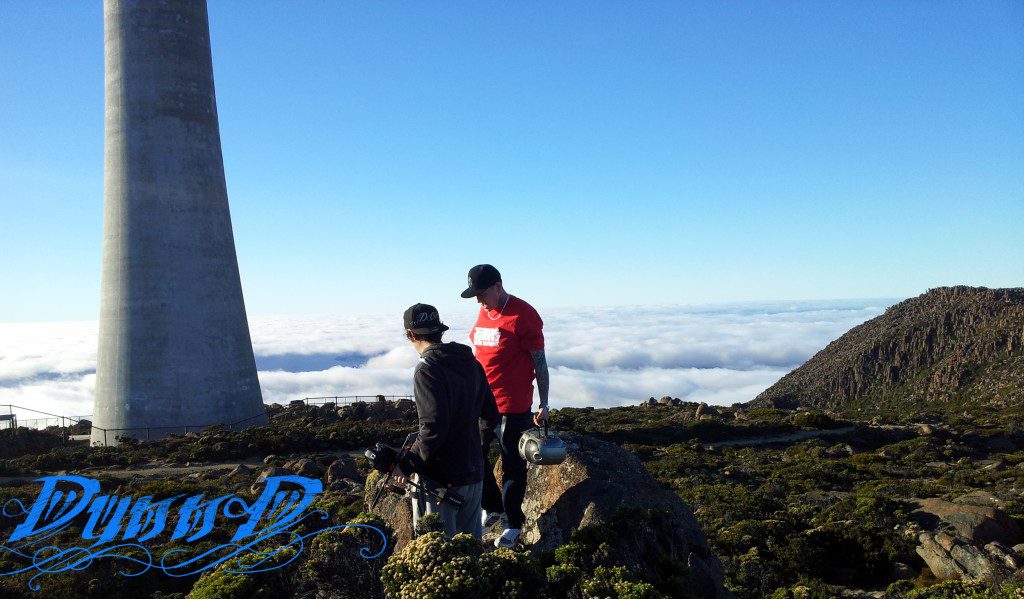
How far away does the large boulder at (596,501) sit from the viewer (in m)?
4.84

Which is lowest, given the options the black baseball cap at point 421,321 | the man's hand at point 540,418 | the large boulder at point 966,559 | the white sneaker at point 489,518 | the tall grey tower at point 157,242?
the large boulder at point 966,559

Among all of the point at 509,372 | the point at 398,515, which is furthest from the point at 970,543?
the point at 398,515

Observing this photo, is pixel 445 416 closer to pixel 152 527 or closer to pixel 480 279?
pixel 480 279

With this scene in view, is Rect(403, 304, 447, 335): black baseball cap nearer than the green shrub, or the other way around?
the green shrub

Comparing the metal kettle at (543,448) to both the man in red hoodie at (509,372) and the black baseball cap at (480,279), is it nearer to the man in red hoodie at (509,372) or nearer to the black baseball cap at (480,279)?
the man in red hoodie at (509,372)

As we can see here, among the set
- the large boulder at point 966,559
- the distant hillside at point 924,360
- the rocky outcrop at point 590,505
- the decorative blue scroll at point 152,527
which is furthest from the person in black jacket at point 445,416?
the distant hillside at point 924,360

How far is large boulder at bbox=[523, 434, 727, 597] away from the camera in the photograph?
4840 mm

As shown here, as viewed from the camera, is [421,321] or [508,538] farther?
[508,538]

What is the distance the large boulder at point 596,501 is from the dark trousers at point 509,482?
21 centimetres

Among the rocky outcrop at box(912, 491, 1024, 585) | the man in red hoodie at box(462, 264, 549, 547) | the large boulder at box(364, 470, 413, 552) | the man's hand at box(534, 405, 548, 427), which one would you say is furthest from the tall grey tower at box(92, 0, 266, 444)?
the rocky outcrop at box(912, 491, 1024, 585)

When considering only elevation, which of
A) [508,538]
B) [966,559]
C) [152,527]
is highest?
[508,538]

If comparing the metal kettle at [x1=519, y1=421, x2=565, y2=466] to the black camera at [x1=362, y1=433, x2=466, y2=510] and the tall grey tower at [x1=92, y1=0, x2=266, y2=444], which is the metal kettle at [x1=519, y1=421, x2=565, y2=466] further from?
the tall grey tower at [x1=92, y1=0, x2=266, y2=444]

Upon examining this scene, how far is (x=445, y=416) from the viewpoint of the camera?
3906 mm

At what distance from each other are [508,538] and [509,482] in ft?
1.28
